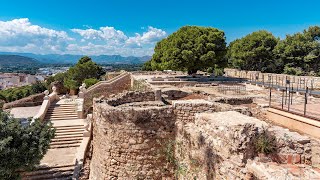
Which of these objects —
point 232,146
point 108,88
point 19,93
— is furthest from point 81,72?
point 232,146

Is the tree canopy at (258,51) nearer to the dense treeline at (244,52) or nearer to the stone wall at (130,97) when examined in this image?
the dense treeline at (244,52)

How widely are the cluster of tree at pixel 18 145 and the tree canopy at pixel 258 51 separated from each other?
37.7 meters

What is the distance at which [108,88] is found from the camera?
32562mm

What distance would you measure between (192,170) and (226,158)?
6.08 feet

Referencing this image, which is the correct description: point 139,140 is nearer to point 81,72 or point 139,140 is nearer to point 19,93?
point 81,72

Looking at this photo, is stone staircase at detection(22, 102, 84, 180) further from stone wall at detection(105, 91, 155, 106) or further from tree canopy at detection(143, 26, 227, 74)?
tree canopy at detection(143, 26, 227, 74)

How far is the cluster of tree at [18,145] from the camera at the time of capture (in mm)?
9617

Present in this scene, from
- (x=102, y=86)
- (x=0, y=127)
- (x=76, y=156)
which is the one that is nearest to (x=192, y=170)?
(x=0, y=127)

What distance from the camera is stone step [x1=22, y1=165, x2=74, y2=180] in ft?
42.2

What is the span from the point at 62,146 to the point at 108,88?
16.9 m

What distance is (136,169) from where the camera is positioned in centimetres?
876

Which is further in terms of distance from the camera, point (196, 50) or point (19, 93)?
point (19, 93)

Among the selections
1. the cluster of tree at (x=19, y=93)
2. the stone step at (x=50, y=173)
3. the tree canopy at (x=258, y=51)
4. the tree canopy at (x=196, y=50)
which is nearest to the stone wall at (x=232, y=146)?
the stone step at (x=50, y=173)

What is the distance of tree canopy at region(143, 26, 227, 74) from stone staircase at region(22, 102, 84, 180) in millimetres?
13460
